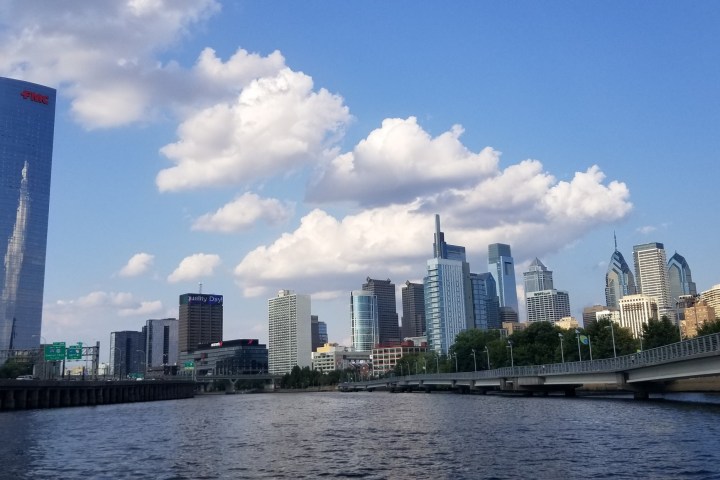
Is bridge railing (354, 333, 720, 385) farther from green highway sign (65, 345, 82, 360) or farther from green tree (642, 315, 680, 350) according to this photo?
green highway sign (65, 345, 82, 360)

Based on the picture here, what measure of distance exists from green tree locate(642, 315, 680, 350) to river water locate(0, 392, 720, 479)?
229 feet

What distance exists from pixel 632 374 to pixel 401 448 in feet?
203

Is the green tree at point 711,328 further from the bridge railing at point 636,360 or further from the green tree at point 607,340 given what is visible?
the bridge railing at point 636,360

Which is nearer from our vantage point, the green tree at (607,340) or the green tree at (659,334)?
the green tree at (659,334)

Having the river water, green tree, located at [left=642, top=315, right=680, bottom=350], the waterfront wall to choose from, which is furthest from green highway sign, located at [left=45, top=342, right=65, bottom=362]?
green tree, located at [left=642, top=315, right=680, bottom=350]

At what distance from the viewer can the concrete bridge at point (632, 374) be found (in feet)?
256

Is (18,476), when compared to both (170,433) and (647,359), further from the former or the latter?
(647,359)

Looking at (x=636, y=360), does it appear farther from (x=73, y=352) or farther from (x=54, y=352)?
(x=73, y=352)

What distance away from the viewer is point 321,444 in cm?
5809

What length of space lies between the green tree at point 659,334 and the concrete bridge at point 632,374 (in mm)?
8806

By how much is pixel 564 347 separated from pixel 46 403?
121 m

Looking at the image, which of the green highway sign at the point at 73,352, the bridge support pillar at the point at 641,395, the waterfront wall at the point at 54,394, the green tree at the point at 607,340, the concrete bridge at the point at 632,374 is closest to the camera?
the concrete bridge at the point at 632,374

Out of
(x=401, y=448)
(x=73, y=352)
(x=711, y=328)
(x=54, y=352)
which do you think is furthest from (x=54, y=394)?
(x=711, y=328)

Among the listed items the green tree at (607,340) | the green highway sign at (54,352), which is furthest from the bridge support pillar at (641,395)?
Result: the green highway sign at (54,352)
